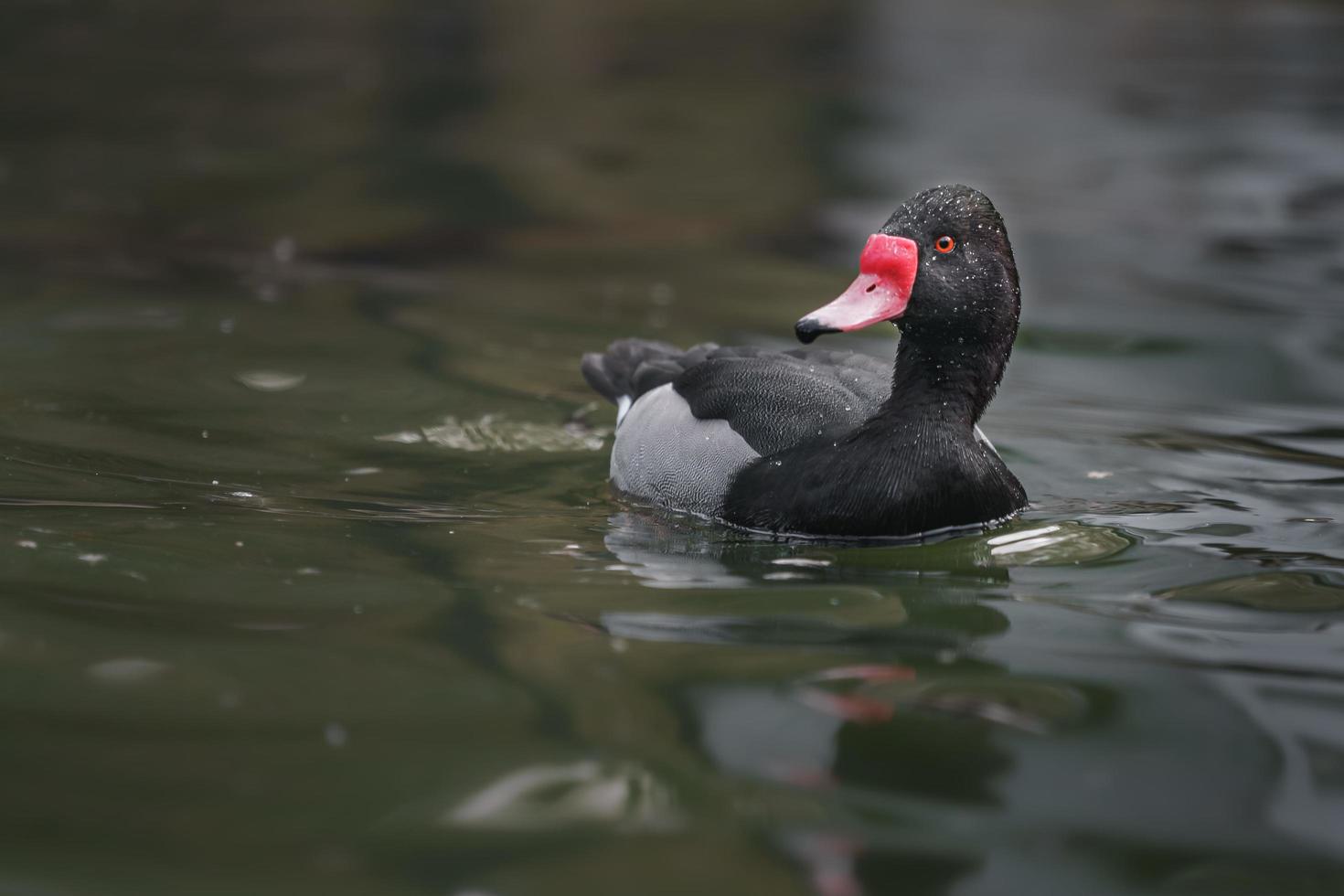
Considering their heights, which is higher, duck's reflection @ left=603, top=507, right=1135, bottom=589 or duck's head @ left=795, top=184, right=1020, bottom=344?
duck's head @ left=795, top=184, right=1020, bottom=344

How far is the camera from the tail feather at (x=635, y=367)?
6.10 m

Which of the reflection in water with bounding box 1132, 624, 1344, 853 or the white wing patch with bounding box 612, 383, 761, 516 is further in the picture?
the white wing patch with bounding box 612, 383, 761, 516

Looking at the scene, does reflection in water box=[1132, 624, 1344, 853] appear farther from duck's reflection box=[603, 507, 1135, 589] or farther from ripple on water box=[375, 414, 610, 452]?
ripple on water box=[375, 414, 610, 452]

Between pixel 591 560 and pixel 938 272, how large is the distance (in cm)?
148

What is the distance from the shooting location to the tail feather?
6102mm

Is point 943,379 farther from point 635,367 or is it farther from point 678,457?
point 635,367

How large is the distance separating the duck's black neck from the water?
1.49ft

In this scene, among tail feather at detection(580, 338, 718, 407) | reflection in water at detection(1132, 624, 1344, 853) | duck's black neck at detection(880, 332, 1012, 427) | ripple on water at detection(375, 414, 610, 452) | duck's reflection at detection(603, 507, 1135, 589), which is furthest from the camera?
ripple on water at detection(375, 414, 610, 452)

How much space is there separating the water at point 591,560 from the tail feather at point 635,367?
0.86 feet

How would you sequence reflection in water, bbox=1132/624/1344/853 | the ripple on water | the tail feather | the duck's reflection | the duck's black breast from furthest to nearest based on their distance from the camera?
the ripple on water
the tail feather
the duck's black breast
the duck's reflection
reflection in water, bbox=1132/624/1344/853

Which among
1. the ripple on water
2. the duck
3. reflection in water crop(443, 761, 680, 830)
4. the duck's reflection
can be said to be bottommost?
reflection in water crop(443, 761, 680, 830)

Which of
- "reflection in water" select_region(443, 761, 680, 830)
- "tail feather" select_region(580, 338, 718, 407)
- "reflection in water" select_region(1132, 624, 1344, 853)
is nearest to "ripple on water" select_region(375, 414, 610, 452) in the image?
"tail feather" select_region(580, 338, 718, 407)

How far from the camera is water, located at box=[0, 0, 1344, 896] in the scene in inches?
117

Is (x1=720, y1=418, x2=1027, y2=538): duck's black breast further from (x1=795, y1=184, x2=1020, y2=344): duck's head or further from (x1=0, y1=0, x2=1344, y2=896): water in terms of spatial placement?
(x1=795, y1=184, x2=1020, y2=344): duck's head
